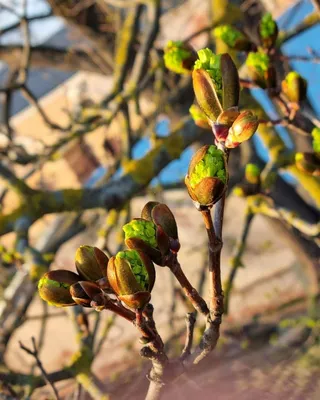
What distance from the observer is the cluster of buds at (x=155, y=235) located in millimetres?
690

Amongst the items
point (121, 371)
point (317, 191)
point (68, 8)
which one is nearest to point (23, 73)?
point (68, 8)

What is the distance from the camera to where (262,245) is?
6879 millimetres

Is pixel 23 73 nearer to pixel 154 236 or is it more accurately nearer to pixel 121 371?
pixel 154 236

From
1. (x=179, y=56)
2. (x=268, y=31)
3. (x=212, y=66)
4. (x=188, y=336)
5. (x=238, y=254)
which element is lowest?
(x=238, y=254)

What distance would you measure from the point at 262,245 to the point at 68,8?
13.9 feet

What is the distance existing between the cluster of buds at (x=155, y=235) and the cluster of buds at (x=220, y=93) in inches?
5.6

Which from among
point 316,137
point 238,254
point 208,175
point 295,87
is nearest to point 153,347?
point 208,175

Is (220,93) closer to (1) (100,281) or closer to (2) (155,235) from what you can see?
(2) (155,235)

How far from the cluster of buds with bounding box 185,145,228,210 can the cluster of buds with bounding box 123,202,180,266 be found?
10 cm

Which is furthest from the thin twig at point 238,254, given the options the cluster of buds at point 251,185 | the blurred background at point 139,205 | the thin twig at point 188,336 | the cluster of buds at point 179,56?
the thin twig at point 188,336

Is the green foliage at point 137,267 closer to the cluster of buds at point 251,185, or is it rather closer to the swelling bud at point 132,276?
the swelling bud at point 132,276

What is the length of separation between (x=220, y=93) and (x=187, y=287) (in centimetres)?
29

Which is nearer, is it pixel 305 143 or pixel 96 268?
pixel 96 268

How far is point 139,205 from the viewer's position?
26.6 feet
